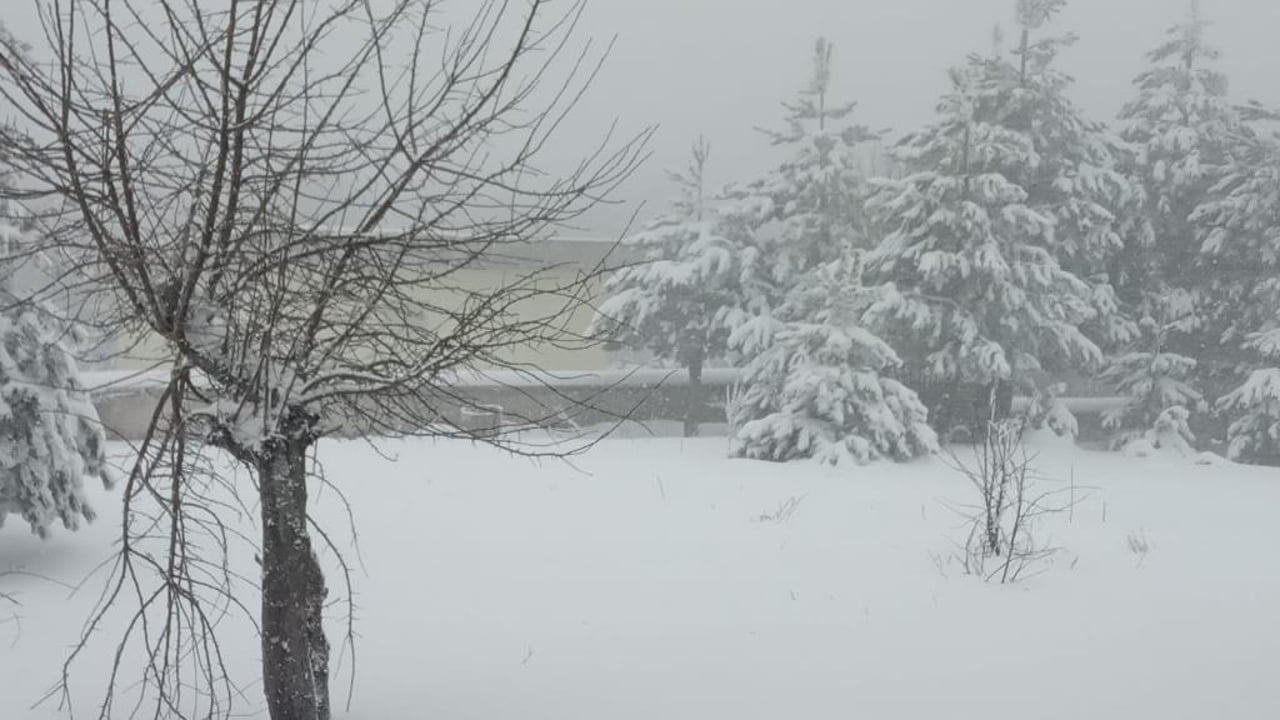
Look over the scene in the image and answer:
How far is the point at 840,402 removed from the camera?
1452cm

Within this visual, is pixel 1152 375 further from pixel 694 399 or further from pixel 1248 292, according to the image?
pixel 694 399

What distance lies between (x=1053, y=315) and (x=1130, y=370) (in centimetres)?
427

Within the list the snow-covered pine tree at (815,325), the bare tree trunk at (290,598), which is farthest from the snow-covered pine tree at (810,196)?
the bare tree trunk at (290,598)

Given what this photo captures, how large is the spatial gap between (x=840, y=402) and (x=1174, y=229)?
11.3 m

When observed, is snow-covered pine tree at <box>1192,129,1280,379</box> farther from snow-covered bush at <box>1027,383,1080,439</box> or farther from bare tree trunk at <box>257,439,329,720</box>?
bare tree trunk at <box>257,439,329,720</box>

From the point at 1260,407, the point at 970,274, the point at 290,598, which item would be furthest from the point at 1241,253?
the point at 290,598

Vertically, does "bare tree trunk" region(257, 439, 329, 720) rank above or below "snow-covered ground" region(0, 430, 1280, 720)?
above

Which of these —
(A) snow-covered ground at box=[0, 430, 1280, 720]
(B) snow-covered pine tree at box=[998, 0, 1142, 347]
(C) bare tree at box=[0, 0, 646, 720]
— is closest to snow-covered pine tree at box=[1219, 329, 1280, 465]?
(B) snow-covered pine tree at box=[998, 0, 1142, 347]

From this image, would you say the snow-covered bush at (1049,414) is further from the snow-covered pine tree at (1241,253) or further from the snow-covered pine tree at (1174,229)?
the snow-covered pine tree at (1241,253)

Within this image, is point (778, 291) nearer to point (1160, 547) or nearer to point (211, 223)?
point (1160, 547)

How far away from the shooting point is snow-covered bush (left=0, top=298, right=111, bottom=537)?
6445mm

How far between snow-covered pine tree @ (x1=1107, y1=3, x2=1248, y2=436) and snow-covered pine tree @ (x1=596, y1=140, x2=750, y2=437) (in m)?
9.05

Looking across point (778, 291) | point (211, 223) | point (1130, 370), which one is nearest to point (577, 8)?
point (211, 223)

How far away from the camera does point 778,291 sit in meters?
21.3
